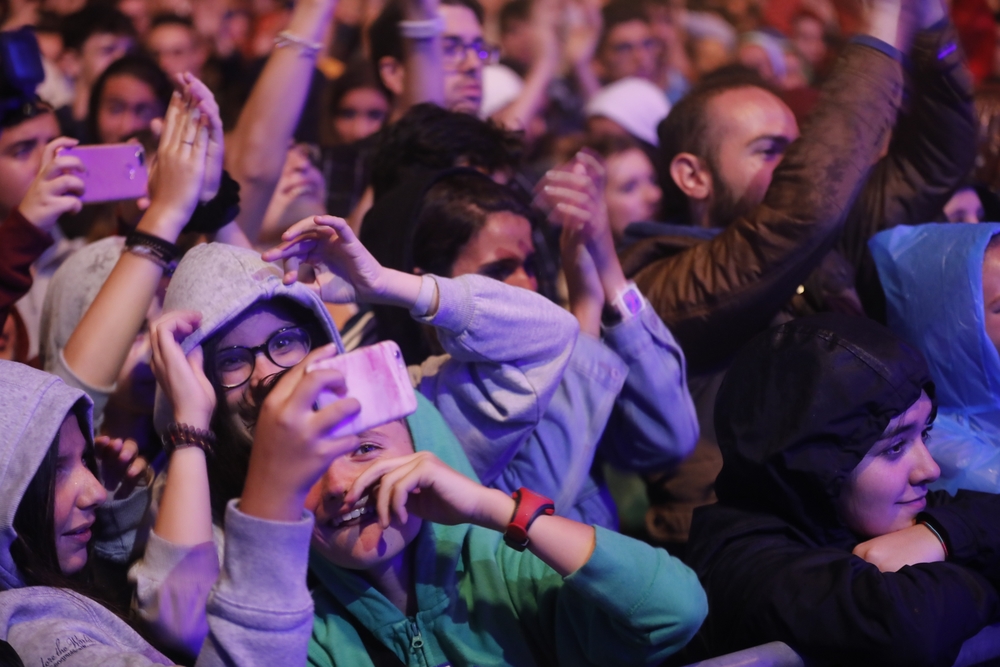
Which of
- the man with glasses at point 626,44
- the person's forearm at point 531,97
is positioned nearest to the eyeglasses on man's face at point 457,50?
the person's forearm at point 531,97

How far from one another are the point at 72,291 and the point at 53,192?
29 cm

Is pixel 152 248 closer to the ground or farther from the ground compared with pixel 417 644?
farther from the ground

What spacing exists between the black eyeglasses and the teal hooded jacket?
0.26 meters

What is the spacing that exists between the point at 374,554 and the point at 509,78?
3.72m

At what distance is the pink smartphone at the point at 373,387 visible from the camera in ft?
3.93

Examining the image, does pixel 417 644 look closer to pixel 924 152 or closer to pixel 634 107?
pixel 924 152

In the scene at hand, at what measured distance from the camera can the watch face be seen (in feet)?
6.47

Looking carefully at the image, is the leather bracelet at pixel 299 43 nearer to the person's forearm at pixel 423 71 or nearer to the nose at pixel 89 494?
the person's forearm at pixel 423 71

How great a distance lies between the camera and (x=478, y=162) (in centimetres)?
248

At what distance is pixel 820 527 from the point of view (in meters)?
1.71

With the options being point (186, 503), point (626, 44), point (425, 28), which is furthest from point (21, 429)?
point (626, 44)

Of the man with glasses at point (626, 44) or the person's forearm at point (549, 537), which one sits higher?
the person's forearm at point (549, 537)

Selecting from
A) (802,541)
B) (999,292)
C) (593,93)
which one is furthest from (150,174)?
(593,93)

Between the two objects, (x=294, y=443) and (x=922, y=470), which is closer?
(x=294, y=443)
